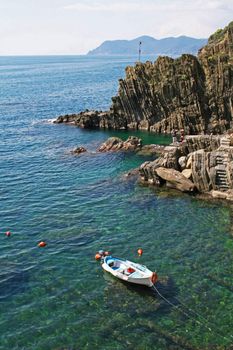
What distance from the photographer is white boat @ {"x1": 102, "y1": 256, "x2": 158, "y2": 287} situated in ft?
114

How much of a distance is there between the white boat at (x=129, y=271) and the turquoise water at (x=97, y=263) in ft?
2.70

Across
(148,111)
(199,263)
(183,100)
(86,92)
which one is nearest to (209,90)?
(183,100)

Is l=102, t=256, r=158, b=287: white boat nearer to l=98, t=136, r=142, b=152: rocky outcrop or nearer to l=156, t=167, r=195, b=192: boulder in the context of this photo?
l=156, t=167, r=195, b=192: boulder

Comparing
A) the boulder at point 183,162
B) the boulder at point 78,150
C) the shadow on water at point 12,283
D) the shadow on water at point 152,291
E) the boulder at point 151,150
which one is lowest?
the shadow on water at point 12,283

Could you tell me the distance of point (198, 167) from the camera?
53062mm

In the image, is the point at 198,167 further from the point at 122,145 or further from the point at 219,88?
the point at 219,88

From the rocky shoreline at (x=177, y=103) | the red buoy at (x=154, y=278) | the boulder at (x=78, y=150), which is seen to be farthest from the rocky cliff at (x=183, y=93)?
the red buoy at (x=154, y=278)

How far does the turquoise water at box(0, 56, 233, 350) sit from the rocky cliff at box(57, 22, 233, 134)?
56.4 ft

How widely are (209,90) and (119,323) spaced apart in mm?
57880

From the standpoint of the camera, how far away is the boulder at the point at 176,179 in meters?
53.6

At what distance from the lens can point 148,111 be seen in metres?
88.1

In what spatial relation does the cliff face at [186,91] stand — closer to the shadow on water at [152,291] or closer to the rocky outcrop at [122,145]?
the rocky outcrop at [122,145]

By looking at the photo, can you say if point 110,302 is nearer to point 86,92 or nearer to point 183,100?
point 183,100

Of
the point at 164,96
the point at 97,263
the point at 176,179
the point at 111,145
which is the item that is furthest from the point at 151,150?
the point at 97,263
